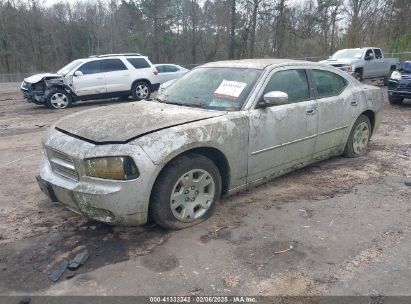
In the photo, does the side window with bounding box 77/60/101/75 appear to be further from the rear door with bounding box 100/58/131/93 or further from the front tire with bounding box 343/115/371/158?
the front tire with bounding box 343/115/371/158

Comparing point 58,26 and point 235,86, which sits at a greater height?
point 58,26

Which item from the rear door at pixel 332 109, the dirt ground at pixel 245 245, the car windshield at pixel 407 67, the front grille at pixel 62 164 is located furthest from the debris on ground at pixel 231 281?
the car windshield at pixel 407 67

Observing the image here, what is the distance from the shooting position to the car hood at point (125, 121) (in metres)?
3.56

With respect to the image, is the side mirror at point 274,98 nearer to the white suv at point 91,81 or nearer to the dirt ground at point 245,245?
the dirt ground at point 245,245

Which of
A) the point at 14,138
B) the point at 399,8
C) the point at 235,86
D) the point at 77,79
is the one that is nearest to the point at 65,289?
the point at 235,86

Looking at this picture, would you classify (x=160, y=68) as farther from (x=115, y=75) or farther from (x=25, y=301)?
(x=25, y=301)

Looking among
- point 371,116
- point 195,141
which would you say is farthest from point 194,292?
point 371,116

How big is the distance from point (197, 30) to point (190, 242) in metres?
39.1

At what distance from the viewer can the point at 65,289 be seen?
9.76 feet

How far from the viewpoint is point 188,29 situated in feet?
133

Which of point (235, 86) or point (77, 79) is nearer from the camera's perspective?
point (235, 86)

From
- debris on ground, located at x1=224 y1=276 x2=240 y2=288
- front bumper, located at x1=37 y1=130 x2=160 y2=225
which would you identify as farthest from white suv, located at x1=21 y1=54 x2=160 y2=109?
debris on ground, located at x1=224 y1=276 x2=240 y2=288

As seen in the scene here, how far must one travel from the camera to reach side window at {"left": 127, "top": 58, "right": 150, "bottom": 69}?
14435 millimetres

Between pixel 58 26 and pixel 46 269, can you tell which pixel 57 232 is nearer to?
pixel 46 269
